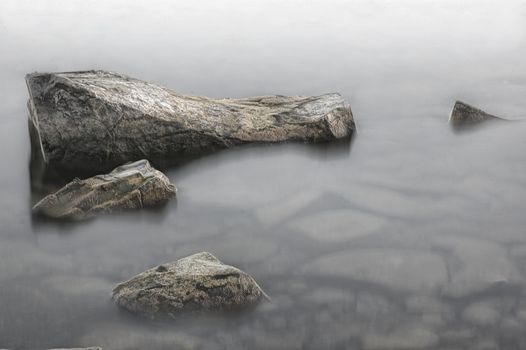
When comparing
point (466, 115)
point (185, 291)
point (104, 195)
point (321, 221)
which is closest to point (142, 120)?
point (104, 195)

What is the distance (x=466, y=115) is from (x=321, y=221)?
392 cm

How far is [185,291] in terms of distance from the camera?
646cm

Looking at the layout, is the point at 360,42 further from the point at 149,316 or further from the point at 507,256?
the point at 149,316

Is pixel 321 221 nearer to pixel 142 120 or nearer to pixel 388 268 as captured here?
pixel 388 268

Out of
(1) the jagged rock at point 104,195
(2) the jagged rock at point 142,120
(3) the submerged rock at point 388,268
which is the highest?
(2) the jagged rock at point 142,120

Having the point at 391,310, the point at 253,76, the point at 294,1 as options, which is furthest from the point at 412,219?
the point at 294,1

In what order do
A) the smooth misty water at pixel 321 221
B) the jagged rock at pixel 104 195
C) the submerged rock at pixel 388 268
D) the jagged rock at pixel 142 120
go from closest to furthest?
the smooth misty water at pixel 321 221, the submerged rock at pixel 388 268, the jagged rock at pixel 104 195, the jagged rock at pixel 142 120

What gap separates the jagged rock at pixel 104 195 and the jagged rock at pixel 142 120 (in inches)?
39.8

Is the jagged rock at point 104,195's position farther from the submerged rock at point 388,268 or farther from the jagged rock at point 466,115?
the jagged rock at point 466,115

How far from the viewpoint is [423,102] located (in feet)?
40.8

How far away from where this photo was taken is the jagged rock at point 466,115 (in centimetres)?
1123

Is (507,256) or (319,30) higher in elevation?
(319,30)

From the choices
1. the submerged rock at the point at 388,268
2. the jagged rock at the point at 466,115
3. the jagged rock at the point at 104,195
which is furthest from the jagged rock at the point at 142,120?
the submerged rock at the point at 388,268

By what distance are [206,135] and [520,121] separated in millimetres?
4432
